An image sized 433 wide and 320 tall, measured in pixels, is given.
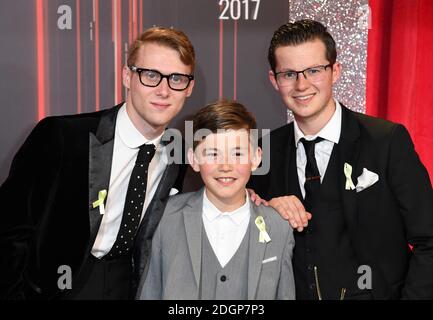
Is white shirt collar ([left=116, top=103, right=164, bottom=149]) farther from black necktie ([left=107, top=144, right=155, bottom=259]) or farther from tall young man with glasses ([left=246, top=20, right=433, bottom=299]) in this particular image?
tall young man with glasses ([left=246, top=20, right=433, bottom=299])

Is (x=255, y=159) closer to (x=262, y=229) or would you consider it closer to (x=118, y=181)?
(x=262, y=229)

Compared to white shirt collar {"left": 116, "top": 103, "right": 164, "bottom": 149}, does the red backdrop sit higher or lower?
higher

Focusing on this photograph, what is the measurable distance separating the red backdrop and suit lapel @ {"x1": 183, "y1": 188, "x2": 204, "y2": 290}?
37.9 inches

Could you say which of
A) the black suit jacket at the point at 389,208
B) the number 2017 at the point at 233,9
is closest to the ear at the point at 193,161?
the black suit jacket at the point at 389,208

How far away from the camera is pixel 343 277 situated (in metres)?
1.81

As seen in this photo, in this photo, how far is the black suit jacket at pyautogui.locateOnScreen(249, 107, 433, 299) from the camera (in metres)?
1.76

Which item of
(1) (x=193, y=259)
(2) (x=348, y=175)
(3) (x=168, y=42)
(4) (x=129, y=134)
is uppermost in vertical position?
(3) (x=168, y=42)

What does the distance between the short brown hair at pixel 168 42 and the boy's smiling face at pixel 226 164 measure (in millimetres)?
298

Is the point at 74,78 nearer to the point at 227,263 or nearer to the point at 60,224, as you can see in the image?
the point at 60,224

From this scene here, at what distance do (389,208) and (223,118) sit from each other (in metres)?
0.61

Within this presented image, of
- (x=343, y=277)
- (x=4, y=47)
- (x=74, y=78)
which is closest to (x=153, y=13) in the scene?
(x=74, y=78)

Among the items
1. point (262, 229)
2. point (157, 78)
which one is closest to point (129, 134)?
point (157, 78)

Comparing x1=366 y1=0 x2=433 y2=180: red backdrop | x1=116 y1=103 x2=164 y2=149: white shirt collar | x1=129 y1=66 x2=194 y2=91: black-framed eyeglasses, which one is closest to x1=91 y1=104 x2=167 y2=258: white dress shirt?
x1=116 y1=103 x2=164 y2=149: white shirt collar

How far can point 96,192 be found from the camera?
5.83 feet
